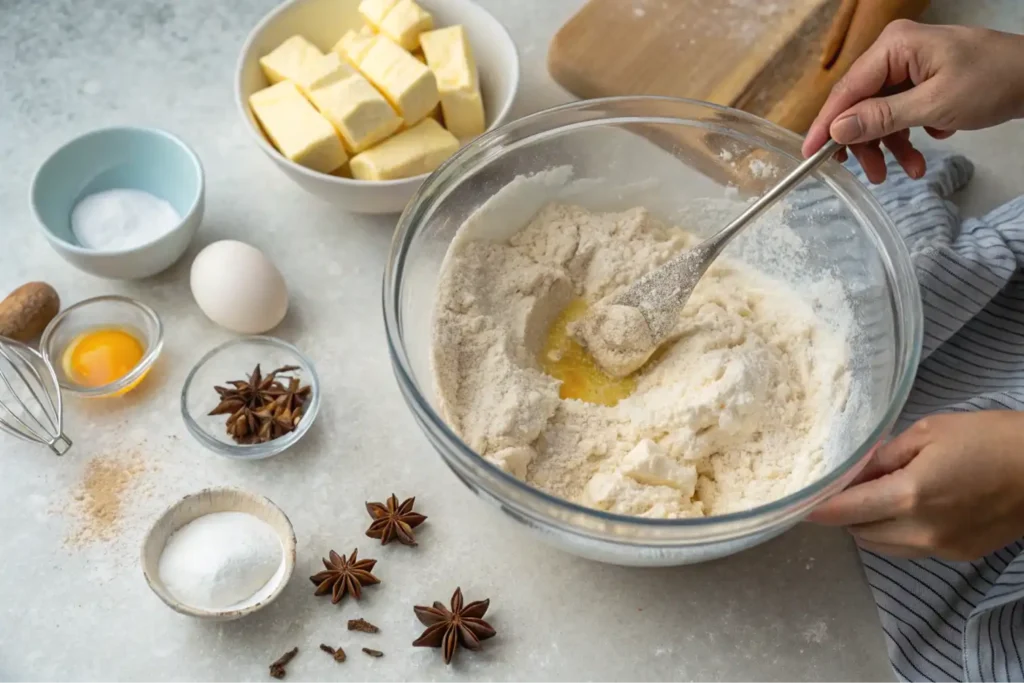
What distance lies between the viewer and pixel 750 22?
2.16 metres

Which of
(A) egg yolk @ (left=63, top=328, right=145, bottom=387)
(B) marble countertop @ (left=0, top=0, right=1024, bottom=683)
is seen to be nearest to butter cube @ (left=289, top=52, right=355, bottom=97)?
(B) marble countertop @ (left=0, top=0, right=1024, bottom=683)

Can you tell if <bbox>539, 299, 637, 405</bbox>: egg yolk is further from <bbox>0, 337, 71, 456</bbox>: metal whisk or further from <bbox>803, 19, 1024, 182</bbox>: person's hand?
<bbox>0, 337, 71, 456</bbox>: metal whisk

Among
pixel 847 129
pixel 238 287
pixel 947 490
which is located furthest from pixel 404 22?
pixel 947 490

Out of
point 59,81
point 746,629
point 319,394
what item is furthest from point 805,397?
point 59,81

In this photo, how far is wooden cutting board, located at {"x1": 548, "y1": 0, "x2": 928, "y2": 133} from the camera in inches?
81.0

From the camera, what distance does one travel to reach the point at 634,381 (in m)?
1.64

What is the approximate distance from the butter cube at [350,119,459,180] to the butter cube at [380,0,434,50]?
0.22 meters

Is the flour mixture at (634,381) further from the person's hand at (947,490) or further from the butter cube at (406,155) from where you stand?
the butter cube at (406,155)

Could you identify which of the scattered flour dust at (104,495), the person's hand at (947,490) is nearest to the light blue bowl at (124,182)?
the scattered flour dust at (104,495)

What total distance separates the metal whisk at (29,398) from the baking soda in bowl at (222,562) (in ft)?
1.06

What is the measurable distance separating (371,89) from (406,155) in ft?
0.49

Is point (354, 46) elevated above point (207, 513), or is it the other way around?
point (354, 46)

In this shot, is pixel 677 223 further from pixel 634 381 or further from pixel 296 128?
pixel 296 128

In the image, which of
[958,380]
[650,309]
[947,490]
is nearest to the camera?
[947,490]
